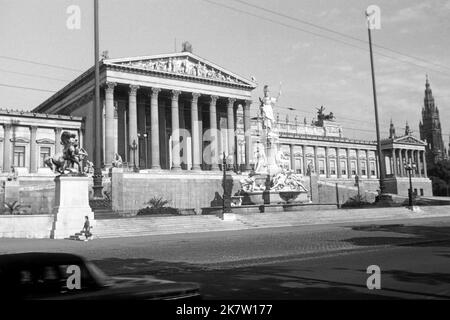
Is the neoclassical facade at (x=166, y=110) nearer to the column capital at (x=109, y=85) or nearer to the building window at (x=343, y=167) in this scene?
the column capital at (x=109, y=85)

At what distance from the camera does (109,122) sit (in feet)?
208

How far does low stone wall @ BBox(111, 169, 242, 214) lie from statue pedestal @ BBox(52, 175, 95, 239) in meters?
24.6

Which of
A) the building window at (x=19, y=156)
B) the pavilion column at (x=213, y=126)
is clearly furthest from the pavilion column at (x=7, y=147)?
the pavilion column at (x=213, y=126)

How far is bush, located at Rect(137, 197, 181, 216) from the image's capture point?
4456cm

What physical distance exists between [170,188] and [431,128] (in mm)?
130861

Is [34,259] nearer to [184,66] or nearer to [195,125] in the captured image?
[195,125]

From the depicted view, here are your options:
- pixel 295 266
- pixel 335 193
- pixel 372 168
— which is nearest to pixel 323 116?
pixel 372 168

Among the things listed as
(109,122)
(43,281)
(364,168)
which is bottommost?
(43,281)

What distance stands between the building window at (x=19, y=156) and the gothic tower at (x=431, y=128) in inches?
5175

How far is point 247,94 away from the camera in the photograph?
7594cm

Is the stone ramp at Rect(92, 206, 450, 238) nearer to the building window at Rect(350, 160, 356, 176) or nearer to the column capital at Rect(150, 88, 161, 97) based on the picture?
the column capital at Rect(150, 88, 161, 97)

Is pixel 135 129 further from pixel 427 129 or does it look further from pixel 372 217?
pixel 427 129
